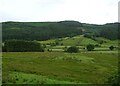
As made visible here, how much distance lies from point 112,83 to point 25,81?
11289mm

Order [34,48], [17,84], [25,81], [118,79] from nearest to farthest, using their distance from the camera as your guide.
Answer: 1. [118,79]
2. [17,84]
3. [25,81]
4. [34,48]

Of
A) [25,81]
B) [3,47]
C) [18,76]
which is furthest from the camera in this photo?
[3,47]

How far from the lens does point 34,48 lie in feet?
498

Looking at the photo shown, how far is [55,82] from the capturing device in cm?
4153

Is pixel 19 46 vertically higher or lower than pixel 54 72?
lower

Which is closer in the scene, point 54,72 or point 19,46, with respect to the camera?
point 54,72

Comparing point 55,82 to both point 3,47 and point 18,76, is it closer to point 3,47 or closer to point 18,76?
point 18,76

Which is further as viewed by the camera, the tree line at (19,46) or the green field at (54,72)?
the tree line at (19,46)

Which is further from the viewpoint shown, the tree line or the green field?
the tree line

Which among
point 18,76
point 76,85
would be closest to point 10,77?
point 18,76

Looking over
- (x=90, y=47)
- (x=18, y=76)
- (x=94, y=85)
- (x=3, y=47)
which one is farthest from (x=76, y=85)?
(x=90, y=47)

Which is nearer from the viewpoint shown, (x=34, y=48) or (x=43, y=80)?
(x=43, y=80)

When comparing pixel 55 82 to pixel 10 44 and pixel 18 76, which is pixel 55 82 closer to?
pixel 18 76

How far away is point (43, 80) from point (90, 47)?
114181 mm
